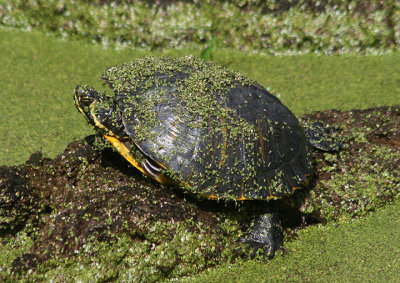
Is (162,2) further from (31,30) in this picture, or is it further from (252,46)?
(31,30)

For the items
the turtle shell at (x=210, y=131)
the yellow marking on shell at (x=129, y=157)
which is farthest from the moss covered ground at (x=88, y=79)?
the turtle shell at (x=210, y=131)

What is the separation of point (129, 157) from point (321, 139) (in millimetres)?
1572

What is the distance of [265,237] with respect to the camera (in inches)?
97.4

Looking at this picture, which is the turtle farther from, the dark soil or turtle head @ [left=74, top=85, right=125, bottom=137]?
the dark soil

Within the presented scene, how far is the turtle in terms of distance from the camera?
2365 mm

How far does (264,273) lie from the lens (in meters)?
2.34

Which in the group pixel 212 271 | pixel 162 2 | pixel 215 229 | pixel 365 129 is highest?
pixel 162 2

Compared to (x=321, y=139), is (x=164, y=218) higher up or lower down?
lower down

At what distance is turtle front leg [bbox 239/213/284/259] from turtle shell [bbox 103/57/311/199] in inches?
8.0

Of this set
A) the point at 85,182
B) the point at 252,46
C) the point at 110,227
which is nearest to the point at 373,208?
the point at 110,227

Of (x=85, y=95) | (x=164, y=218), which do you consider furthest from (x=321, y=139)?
(x=85, y=95)

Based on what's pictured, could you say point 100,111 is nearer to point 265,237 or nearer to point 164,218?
point 164,218

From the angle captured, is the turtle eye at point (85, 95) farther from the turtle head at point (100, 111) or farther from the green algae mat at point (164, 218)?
the green algae mat at point (164, 218)

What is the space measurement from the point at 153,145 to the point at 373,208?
1774mm
